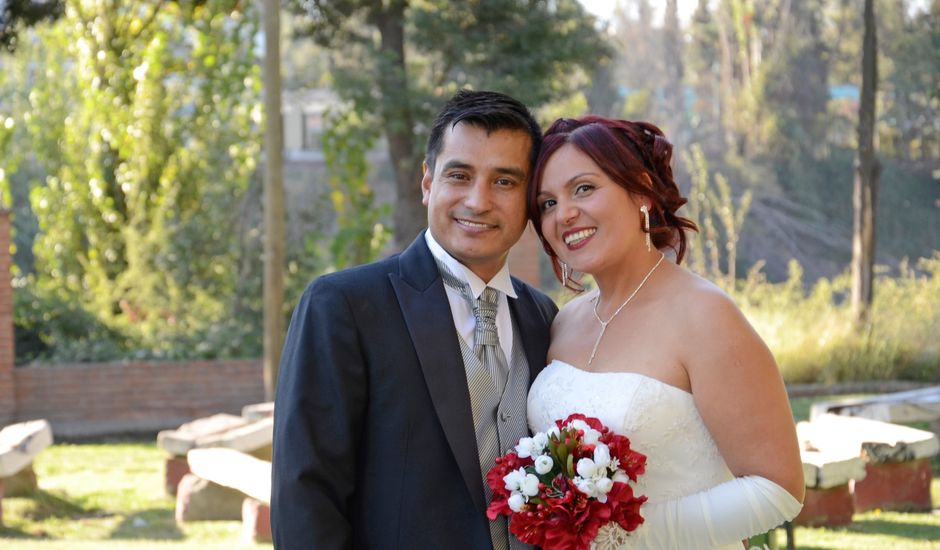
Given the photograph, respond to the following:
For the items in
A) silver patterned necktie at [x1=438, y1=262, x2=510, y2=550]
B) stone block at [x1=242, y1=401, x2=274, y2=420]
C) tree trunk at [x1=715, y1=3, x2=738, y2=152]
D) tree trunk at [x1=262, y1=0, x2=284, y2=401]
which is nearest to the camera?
silver patterned necktie at [x1=438, y1=262, x2=510, y2=550]

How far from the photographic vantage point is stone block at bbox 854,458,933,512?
7.81m

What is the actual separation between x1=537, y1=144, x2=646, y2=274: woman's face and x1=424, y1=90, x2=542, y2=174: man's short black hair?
96mm

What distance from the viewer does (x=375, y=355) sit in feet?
9.95

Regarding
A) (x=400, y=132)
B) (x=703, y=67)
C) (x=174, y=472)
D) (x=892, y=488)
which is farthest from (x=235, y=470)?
(x=703, y=67)

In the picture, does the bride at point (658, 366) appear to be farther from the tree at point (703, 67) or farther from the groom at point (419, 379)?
the tree at point (703, 67)

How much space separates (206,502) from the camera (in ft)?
26.8

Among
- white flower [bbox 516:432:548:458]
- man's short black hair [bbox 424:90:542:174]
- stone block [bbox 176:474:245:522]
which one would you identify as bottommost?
stone block [bbox 176:474:245:522]

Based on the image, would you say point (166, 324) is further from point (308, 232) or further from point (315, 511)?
point (315, 511)

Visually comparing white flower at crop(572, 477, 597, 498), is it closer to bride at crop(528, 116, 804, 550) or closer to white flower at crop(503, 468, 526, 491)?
white flower at crop(503, 468, 526, 491)

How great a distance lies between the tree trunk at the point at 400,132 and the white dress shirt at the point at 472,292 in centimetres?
1259

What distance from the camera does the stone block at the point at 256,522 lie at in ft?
23.5

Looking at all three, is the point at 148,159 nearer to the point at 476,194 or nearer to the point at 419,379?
the point at 476,194

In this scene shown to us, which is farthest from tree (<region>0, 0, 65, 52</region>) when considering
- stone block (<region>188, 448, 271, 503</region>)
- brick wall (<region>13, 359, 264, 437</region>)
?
brick wall (<region>13, 359, 264, 437</region>)

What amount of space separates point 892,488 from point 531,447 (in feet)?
18.2
